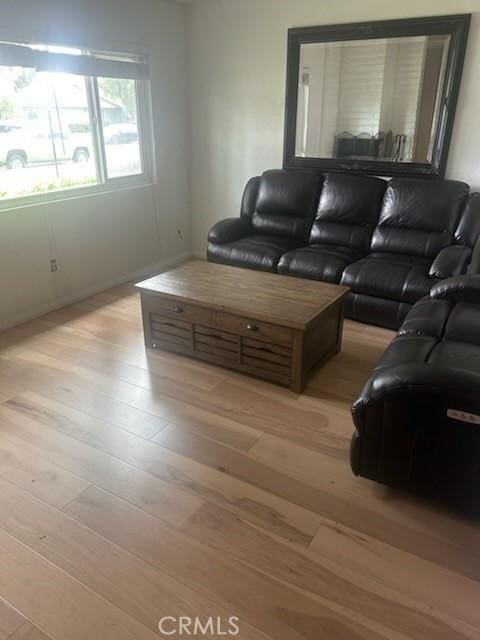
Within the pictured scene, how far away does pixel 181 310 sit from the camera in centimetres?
278

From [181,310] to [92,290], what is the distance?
61.5 inches

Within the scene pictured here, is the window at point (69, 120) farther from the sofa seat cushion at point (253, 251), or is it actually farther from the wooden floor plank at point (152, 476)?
the wooden floor plank at point (152, 476)

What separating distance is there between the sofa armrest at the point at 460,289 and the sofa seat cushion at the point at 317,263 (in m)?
0.86

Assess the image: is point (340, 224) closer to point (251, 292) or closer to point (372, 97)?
point (372, 97)

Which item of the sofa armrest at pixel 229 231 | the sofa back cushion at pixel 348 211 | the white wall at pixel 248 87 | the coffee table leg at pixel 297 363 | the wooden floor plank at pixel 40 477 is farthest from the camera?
the sofa armrest at pixel 229 231

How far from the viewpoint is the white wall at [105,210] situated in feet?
10.8

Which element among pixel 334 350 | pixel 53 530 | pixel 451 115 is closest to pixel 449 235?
pixel 451 115

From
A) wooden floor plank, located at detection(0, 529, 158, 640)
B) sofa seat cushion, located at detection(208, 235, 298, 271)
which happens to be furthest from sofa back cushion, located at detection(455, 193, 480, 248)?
wooden floor plank, located at detection(0, 529, 158, 640)

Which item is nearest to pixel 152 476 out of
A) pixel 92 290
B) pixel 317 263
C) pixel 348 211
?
pixel 317 263

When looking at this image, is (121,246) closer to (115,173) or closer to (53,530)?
(115,173)

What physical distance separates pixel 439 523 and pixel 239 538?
75 centimetres

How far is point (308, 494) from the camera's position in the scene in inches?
74.1

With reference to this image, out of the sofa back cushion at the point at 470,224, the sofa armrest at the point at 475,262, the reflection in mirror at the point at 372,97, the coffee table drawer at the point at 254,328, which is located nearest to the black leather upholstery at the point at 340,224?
the reflection in mirror at the point at 372,97

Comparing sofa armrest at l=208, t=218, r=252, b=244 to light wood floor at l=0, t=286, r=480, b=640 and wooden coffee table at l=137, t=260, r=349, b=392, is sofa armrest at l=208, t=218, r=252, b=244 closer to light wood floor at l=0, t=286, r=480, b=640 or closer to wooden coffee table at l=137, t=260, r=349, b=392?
wooden coffee table at l=137, t=260, r=349, b=392
